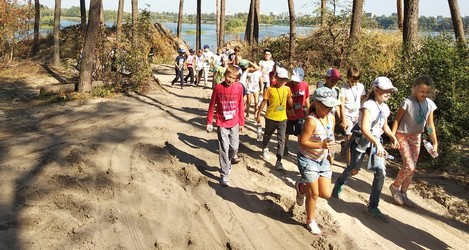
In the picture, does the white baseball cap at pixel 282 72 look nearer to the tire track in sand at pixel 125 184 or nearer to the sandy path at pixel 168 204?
the sandy path at pixel 168 204

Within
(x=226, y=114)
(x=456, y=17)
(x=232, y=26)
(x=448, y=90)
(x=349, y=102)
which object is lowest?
(x=226, y=114)

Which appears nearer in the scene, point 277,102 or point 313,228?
point 313,228

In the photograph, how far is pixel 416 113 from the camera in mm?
5230

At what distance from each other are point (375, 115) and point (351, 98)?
1.60 meters

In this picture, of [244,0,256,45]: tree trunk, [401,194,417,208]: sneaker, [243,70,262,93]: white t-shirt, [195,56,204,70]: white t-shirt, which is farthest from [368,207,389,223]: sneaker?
[244,0,256,45]: tree trunk

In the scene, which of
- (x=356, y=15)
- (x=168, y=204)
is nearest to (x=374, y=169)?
(x=168, y=204)

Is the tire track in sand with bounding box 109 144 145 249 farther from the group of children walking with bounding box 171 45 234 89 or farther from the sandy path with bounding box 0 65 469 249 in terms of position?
the group of children walking with bounding box 171 45 234 89

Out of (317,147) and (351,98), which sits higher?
(351,98)

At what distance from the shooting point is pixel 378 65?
40.3 feet

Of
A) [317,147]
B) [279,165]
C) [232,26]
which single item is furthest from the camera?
[232,26]

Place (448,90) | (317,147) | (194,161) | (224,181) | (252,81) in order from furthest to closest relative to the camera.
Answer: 1. (252,81)
2. (448,90)
3. (194,161)
4. (224,181)
5. (317,147)

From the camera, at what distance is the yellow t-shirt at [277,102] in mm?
6453

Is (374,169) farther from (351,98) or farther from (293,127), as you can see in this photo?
(293,127)

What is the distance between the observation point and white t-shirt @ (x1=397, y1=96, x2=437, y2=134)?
5207 mm
